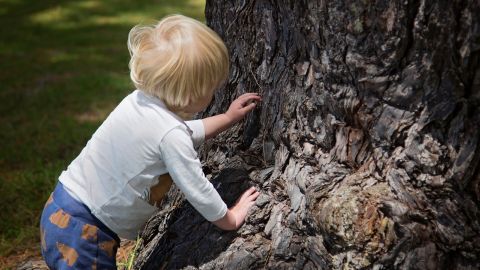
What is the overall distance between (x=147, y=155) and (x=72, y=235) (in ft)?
1.46

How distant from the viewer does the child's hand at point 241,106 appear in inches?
98.3

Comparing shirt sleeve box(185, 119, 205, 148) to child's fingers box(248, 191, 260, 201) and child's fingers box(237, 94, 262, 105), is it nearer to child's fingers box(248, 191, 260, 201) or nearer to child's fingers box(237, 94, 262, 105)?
child's fingers box(237, 94, 262, 105)

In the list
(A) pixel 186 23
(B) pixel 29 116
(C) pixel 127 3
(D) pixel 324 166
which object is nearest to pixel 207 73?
(A) pixel 186 23

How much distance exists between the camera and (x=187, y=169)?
222 centimetres

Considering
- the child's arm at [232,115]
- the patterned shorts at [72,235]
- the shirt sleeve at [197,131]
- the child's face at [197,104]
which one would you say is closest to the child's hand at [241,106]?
the child's arm at [232,115]

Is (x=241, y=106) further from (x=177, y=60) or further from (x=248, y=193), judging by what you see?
(x=177, y=60)

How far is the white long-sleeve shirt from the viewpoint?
2.23 m

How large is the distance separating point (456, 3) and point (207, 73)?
0.88 m

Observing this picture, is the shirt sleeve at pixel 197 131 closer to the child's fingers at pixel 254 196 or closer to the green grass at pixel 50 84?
the child's fingers at pixel 254 196

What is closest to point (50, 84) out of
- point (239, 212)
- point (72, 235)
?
point (72, 235)

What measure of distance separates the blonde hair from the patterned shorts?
553mm

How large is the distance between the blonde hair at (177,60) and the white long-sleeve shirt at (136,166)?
0.30 feet

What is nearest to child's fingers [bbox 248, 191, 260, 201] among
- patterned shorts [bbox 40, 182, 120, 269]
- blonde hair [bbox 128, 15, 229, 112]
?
blonde hair [bbox 128, 15, 229, 112]

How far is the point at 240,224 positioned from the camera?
2.36 metres
